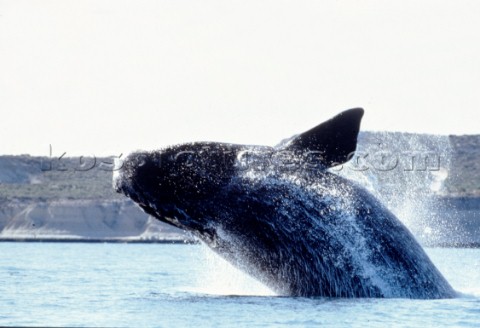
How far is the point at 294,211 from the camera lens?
49.5 feet

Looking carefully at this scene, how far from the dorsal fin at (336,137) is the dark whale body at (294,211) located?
0.02 metres

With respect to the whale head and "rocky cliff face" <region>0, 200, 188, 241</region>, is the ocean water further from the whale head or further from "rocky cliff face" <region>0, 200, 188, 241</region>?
"rocky cliff face" <region>0, 200, 188, 241</region>

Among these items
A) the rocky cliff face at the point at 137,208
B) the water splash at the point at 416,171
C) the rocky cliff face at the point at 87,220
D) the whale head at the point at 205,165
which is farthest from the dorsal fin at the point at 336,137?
the rocky cliff face at the point at 87,220

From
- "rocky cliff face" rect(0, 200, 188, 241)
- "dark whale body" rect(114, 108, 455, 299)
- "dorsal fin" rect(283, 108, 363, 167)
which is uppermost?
"dorsal fin" rect(283, 108, 363, 167)

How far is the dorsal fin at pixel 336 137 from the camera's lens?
14.8 m

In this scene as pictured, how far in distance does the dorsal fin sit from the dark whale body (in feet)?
0.05

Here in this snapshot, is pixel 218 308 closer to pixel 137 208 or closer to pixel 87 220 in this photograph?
pixel 137 208

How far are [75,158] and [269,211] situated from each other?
103 m

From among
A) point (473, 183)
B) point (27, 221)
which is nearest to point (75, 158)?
point (27, 221)

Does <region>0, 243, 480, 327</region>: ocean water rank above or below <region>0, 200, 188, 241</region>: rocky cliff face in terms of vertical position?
above

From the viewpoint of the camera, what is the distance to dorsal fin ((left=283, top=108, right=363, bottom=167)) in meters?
14.8

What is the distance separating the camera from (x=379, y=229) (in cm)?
1514

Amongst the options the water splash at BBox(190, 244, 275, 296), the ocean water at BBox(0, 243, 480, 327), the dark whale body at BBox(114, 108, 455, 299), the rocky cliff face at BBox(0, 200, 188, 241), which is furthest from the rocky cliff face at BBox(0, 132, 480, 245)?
the dark whale body at BBox(114, 108, 455, 299)

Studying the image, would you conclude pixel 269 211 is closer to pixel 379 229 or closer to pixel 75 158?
pixel 379 229
